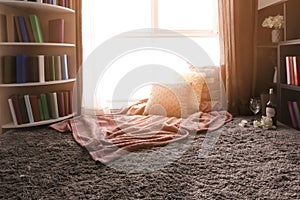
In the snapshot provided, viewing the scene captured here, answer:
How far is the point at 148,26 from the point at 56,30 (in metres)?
0.82

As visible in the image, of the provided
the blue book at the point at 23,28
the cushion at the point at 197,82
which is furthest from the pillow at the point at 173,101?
the blue book at the point at 23,28

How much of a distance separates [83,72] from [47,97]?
0.40 m

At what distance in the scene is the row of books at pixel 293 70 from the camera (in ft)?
7.66

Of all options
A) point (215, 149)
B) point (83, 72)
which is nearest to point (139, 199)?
point (215, 149)

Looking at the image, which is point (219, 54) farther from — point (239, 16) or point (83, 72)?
point (83, 72)

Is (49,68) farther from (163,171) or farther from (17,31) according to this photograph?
(163,171)

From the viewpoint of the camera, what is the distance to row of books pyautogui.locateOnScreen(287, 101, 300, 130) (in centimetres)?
244

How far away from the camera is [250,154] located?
5.05ft

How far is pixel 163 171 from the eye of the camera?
1.31m

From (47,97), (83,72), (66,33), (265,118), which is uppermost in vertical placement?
(66,33)

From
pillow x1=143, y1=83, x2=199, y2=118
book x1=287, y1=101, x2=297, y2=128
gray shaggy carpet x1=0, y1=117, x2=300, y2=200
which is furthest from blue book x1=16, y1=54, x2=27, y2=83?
book x1=287, y1=101, x2=297, y2=128

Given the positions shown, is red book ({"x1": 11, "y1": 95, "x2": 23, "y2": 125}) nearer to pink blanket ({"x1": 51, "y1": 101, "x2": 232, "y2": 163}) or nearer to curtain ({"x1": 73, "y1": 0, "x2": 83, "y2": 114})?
pink blanket ({"x1": 51, "y1": 101, "x2": 232, "y2": 163})

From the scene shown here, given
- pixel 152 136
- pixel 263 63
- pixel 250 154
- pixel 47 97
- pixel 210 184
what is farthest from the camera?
pixel 263 63

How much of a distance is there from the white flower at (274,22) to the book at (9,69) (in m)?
1.95
